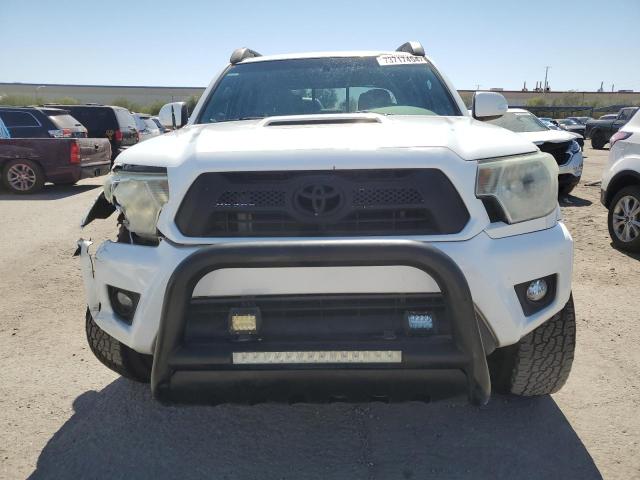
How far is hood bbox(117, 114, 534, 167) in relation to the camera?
7.36 ft

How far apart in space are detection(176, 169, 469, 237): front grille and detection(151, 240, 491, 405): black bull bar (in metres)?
0.18

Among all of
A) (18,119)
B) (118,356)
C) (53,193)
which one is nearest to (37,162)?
(53,193)

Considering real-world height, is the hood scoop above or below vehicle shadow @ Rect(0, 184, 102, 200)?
above

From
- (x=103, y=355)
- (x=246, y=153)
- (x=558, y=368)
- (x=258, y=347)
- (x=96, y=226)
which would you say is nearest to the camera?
(x=258, y=347)

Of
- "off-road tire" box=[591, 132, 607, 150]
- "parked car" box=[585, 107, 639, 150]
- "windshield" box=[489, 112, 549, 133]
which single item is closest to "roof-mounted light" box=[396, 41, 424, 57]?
"windshield" box=[489, 112, 549, 133]

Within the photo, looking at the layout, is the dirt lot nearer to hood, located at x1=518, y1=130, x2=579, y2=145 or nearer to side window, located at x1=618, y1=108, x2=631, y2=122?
hood, located at x1=518, y1=130, x2=579, y2=145

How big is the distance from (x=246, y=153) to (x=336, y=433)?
142 cm

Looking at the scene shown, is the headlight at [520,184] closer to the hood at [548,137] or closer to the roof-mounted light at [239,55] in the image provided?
the roof-mounted light at [239,55]

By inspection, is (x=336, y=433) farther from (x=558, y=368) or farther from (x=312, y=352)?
(x=558, y=368)

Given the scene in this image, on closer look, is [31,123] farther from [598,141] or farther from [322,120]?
[598,141]

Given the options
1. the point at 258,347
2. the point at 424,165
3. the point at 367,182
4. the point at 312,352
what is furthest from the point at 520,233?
the point at 258,347

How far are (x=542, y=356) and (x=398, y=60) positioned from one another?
2289 mm

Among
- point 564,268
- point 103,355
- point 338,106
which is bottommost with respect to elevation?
point 103,355

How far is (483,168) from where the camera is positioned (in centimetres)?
221
